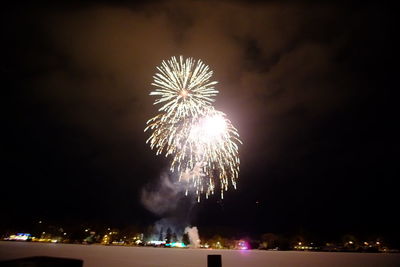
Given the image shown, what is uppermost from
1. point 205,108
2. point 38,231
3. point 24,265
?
point 38,231

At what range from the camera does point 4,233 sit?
144875 mm

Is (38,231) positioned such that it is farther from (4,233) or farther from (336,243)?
(336,243)

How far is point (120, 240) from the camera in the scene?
634ft

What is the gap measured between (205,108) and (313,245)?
621 feet

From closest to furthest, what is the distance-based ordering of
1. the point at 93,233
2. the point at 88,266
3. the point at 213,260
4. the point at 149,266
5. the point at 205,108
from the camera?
1. the point at 213,260
2. the point at 205,108
3. the point at 88,266
4. the point at 149,266
5. the point at 93,233

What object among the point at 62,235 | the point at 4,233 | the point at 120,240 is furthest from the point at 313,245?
the point at 4,233

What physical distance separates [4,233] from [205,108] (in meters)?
162

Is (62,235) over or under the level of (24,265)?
over

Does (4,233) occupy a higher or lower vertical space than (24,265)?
higher

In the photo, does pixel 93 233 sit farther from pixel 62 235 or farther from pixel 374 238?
pixel 374 238

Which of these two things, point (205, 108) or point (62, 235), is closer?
point (205, 108)

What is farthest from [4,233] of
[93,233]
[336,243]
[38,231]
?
[336,243]

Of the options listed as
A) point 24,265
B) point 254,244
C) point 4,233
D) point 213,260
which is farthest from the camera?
point 254,244

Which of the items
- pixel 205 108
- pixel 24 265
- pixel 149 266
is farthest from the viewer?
pixel 149 266
